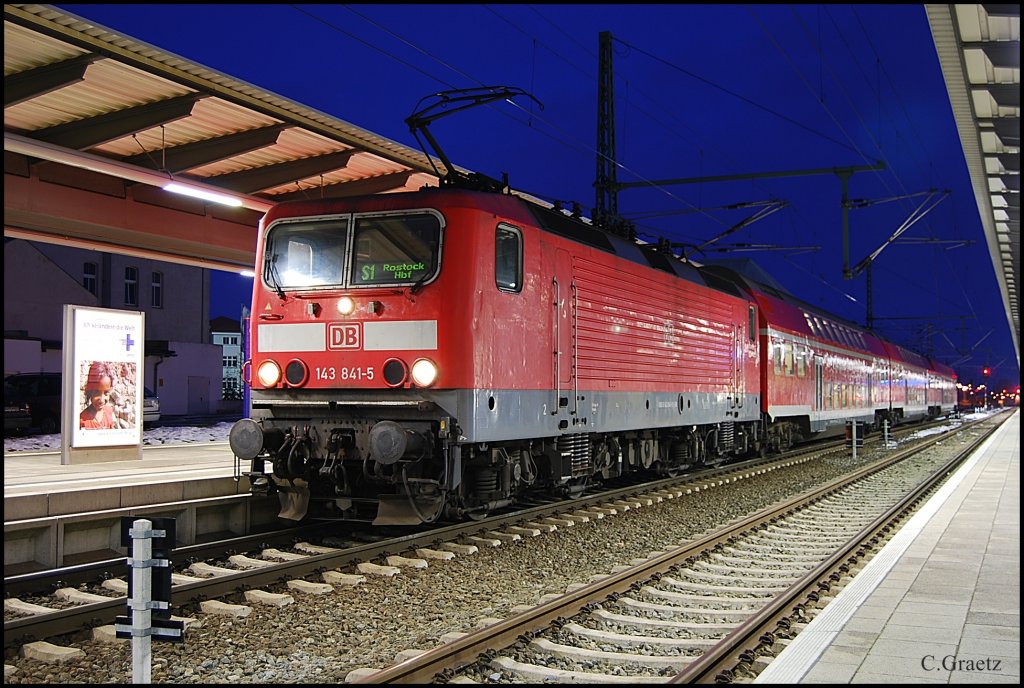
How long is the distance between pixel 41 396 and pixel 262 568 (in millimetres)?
18327

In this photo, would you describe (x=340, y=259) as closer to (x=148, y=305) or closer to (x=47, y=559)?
(x=47, y=559)

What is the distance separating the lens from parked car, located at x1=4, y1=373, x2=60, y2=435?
23.1 meters

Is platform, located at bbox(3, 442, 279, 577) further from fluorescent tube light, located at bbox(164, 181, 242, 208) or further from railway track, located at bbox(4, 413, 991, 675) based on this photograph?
fluorescent tube light, located at bbox(164, 181, 242, 208)

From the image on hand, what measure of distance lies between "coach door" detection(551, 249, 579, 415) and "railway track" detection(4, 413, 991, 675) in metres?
1.51

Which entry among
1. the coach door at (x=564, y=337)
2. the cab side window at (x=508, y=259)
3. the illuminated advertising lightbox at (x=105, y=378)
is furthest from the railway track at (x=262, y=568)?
the illuminated advertising lightbox at (x=105, y=378)

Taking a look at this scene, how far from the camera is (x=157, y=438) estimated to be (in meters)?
21.1

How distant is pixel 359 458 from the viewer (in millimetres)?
9453

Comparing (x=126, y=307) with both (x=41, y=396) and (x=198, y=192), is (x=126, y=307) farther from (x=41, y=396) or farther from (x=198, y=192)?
(x=198, y=192)

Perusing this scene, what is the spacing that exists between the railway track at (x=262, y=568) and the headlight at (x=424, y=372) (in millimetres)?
1632

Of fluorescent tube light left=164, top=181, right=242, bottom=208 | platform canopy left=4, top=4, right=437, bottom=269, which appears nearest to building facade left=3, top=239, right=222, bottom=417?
platform canopy left=4, top=4, right=437, bottom=269

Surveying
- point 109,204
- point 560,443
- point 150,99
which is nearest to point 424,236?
point 560,443

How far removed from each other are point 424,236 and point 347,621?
14.2 feet

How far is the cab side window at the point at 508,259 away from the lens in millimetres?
9961

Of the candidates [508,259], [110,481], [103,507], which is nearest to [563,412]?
[508,259]
